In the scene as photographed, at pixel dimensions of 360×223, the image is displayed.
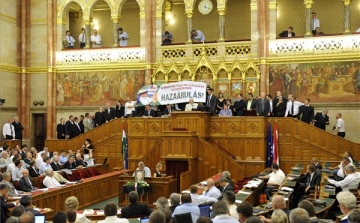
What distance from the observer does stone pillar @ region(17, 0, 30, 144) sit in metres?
23.4

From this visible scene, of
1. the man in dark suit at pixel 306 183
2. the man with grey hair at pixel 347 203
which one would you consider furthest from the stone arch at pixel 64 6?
the man with grey hair at pixel 347 203

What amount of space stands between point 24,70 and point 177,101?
A: 1024 centimetres

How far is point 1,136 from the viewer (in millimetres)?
21750

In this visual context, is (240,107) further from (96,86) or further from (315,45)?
(96,86)

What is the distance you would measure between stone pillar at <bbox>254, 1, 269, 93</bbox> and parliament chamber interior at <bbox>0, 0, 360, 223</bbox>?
0.17ft

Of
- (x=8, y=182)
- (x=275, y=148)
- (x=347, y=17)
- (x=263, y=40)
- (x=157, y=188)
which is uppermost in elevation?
(x=347, y=17)

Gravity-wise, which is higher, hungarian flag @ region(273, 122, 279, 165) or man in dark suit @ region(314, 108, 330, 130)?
man in dark suit @ region(314, 108, 330, 130)

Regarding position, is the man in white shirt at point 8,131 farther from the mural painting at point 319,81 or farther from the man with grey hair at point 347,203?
the man with grey hair at point 347,203

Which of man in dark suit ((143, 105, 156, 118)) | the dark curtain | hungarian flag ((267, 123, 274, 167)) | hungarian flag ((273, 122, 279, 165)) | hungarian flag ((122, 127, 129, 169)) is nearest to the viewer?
the dark curtain

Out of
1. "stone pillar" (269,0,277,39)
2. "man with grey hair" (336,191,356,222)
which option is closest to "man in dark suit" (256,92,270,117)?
"stone pillar" (269,0,277,39)

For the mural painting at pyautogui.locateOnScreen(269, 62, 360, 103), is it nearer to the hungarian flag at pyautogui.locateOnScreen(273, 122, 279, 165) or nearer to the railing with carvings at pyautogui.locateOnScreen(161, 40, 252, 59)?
the railing with carvings at pyautogui.locateOnScreen(161, 40, 252, 59)

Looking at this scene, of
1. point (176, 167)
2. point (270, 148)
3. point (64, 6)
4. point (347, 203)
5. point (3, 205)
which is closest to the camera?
point (347, 203)

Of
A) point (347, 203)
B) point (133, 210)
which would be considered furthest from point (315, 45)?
point (347, 203)

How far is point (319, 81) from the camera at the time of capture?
1917 centimetres
